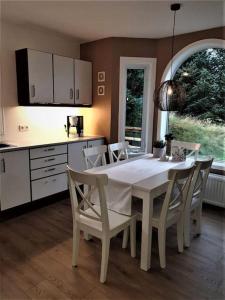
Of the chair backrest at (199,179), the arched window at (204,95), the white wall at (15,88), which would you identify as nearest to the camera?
the chair backrest at (199,179)

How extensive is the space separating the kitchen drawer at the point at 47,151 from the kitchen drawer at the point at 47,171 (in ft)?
0.67

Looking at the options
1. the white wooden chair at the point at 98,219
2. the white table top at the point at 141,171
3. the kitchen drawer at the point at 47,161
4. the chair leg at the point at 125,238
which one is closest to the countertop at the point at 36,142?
the kitchen drawer at the point at 47,161

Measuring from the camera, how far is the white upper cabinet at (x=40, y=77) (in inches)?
130

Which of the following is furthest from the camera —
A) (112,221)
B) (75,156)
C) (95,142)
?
(95,142)

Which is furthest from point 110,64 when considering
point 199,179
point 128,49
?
point 199,179

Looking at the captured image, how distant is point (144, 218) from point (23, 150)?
1.79m

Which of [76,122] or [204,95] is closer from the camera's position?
[204,95]

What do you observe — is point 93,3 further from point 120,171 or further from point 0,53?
point 120,171

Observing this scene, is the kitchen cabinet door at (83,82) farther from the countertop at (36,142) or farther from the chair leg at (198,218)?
the chair leg at (198,218)

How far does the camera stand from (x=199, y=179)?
8.00 ft

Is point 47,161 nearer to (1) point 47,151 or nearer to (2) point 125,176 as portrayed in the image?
(1) point 47,151

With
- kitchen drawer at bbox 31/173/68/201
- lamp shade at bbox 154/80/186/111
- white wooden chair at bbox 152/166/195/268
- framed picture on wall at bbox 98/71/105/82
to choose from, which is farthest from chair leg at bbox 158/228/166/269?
framed picture on wall at bbox 98/71/105/82

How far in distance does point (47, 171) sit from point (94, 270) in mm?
1638

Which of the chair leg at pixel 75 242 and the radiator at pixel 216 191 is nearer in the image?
the chair leg at pixel 75 242
